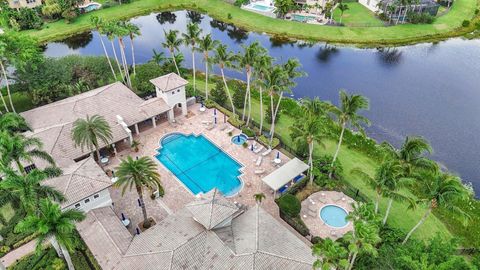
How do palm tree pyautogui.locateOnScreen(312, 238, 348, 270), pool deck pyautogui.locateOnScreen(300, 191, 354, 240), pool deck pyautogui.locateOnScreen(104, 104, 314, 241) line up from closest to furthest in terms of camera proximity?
palm tree pyautogui.locateOnScreen(312, 238, 348, 270)
pool deck pyautogui.locateOnScreen(300, 191, 354, 240)
pool deck pyautogui.locateOnScreen(104, 104, 314, 241)

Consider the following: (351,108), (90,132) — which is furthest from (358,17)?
(90,132)

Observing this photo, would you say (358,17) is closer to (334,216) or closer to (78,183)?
(334,216)

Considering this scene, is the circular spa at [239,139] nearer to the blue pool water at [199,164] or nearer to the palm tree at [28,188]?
the blue pool water at [199,164]

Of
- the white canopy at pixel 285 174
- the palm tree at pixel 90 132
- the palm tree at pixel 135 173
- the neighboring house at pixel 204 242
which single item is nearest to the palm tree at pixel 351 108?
the white canopy at pixel 285 174

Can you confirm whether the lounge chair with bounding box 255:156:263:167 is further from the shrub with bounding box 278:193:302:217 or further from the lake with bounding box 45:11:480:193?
the lake with bounding box 45:11:480:193

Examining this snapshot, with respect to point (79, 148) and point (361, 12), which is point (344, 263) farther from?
point (361, 12)

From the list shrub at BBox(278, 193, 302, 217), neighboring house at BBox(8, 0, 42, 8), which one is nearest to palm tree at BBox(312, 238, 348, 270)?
shrub at BBox(278, 193, 302, 217)

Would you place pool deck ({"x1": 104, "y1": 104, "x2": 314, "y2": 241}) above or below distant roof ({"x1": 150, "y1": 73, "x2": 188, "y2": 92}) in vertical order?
below
